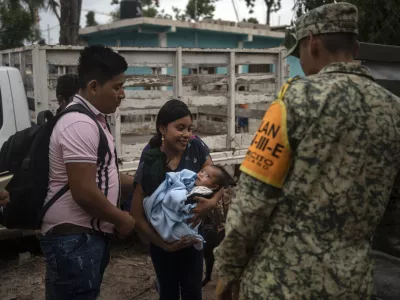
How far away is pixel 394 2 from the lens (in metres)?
6.91

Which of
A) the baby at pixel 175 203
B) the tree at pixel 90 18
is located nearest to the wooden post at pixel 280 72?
the baby at pixel 175 203

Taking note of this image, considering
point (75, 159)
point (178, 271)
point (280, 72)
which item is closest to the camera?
point (75, 159)

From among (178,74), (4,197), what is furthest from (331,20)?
(178,74)

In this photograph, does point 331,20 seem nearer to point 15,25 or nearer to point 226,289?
point 226,289

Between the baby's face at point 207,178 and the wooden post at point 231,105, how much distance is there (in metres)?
3.17

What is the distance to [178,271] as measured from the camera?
2.80 metres

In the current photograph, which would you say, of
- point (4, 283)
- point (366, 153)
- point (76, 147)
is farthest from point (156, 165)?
point (4, 283)

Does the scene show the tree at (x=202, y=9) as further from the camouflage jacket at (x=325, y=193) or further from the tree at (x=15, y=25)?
the camouflage jacket at (x=325, y=193)

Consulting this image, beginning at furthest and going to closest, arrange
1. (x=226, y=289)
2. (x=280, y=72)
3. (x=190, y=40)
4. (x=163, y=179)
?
1. (x=190, y=40)
2. (x=280, y=72)
3. (x=163, y=179)
4. (x=226, y=289)

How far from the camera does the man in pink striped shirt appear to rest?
2.15 m

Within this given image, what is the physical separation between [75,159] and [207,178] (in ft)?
2.76

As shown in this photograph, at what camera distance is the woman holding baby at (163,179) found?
8.68 ft

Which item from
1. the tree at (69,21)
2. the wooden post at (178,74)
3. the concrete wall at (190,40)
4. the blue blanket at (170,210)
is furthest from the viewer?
the concrete wall at (190,40)

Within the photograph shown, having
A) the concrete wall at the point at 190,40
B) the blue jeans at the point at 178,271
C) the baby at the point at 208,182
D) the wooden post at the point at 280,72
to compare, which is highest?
the concrete wall at the point at 190,40
